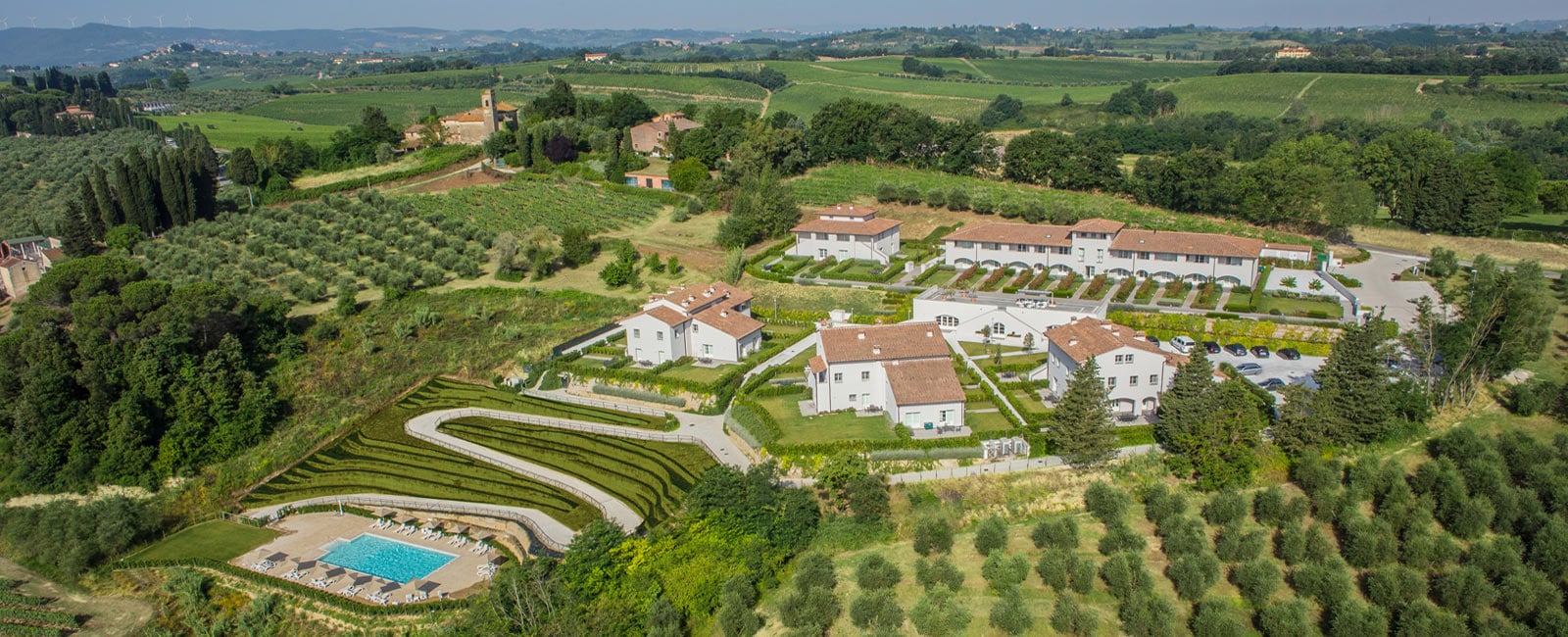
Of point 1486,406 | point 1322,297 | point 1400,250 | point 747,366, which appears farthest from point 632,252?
point 1400,250

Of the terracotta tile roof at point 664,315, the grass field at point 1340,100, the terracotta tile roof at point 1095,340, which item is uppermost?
the grass field at point 1340,100

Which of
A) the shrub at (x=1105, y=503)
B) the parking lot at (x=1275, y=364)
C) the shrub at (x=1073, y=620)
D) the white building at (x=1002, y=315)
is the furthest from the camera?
the white building at (x=1002, y=315)

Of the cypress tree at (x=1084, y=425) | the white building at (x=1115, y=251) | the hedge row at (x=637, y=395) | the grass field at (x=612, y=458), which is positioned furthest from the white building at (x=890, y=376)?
the white building at (x=1115, y=251)

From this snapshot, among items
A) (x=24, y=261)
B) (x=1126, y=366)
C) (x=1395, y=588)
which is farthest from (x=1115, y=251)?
(x=24, y=261)

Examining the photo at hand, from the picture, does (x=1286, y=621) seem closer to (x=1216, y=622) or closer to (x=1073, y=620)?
(x=1216, y=622)

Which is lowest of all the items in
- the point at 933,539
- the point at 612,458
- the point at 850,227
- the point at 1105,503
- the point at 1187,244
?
the point at 612,458

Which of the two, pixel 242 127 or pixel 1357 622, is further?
pixel 242 127

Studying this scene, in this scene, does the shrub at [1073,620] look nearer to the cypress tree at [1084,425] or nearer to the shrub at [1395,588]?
the cypress tree at [1084,425]
